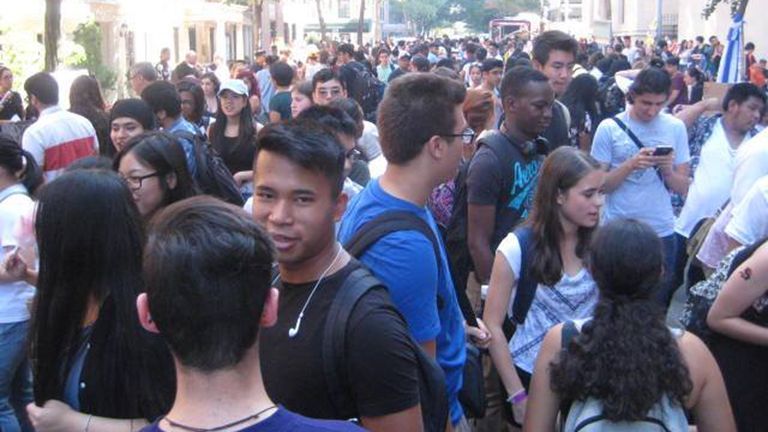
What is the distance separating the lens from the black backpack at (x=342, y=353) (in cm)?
246

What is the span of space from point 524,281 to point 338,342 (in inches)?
68.5

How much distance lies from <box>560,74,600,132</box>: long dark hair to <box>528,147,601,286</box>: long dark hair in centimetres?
519

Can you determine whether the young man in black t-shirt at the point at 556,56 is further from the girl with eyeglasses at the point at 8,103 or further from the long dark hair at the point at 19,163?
the girl with eyeglasses at the point at 8,103

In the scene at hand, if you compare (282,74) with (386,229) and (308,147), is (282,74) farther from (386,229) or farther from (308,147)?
(308,147)

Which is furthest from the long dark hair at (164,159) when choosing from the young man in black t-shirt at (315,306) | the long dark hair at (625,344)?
the long dark hair at (625,344)

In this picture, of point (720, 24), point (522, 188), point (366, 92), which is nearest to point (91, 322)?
point (522, 188)

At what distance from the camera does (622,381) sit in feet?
9.58

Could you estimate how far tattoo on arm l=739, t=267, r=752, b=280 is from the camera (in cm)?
348

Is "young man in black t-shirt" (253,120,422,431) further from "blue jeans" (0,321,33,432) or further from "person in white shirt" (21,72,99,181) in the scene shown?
"person in white shirt" (21,72,99,181)

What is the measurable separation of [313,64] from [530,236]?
1616 cm

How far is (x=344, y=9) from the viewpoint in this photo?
11569cm

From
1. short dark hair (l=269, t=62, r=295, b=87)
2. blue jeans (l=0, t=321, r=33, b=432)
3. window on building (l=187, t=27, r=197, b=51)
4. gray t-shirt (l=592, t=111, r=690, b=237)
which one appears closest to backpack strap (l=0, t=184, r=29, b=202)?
blue jeans (l=0, t=321, r=33, b=432)

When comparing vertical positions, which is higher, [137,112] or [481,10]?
[481,10]

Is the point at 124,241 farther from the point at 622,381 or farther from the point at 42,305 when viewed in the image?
the point at 622,381
